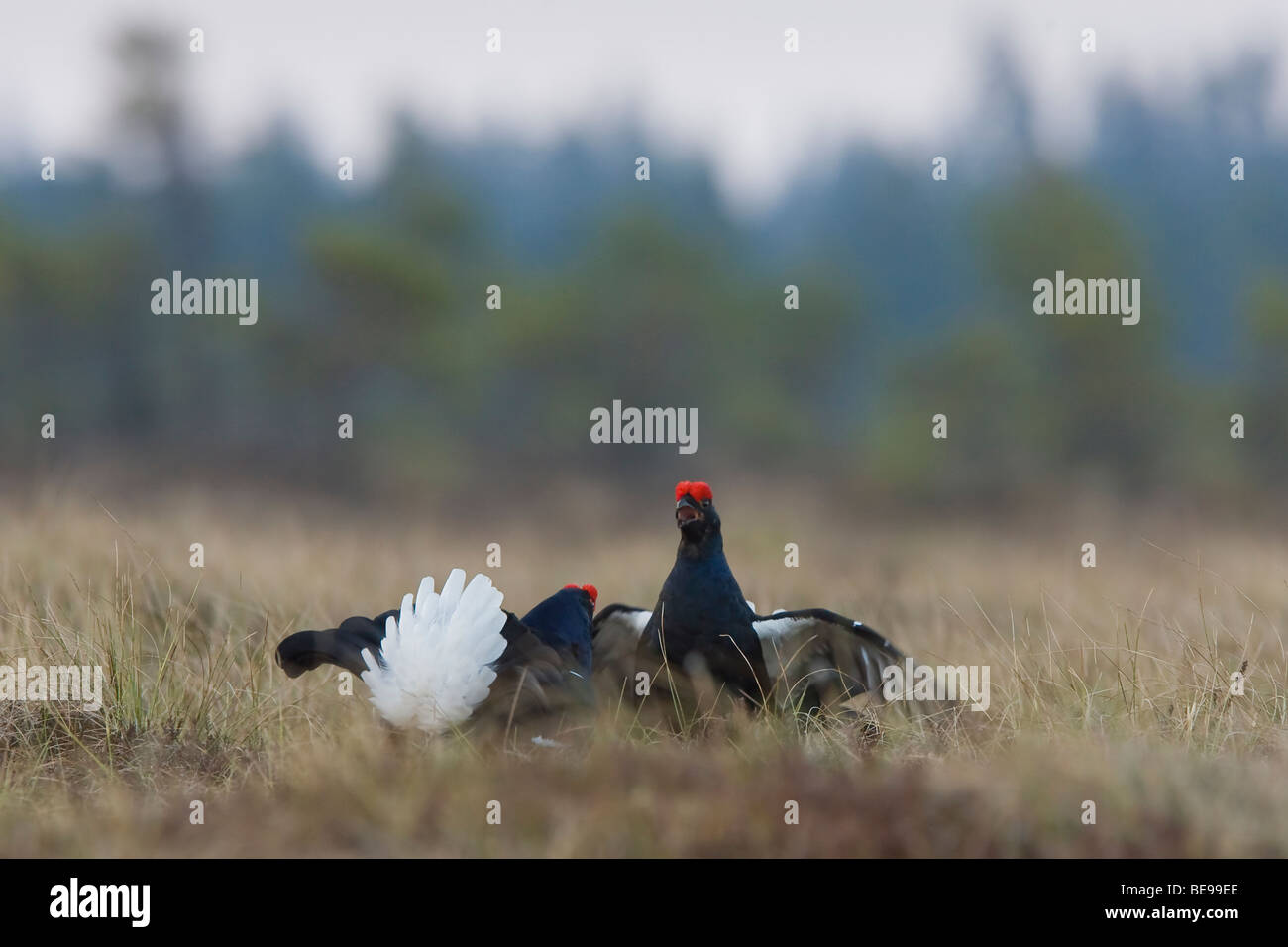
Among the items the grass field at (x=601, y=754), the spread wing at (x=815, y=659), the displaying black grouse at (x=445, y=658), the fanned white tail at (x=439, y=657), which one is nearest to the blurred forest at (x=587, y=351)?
the grass field at (x=601, y=754)

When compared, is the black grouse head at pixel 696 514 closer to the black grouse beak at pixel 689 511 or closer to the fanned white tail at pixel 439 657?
the black grouse beak at pixel 689 511

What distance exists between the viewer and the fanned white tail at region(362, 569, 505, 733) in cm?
340

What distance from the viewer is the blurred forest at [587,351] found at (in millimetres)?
19312

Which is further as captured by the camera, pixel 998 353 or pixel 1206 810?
pixel 998 353

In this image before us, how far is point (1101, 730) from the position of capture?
3576 millimetres

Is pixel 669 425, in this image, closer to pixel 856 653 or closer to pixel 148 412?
pixel 148 412

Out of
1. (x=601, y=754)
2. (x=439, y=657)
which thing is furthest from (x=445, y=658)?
(x=601, y=754)

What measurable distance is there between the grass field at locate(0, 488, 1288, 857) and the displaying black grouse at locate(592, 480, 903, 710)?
173mm

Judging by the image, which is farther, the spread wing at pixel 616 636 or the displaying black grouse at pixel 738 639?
the spread wing at pixel 616 636

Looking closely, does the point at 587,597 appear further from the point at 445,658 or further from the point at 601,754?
the point at 601,754

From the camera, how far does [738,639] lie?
3926 millimetres

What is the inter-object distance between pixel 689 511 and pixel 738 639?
18.7 inches
